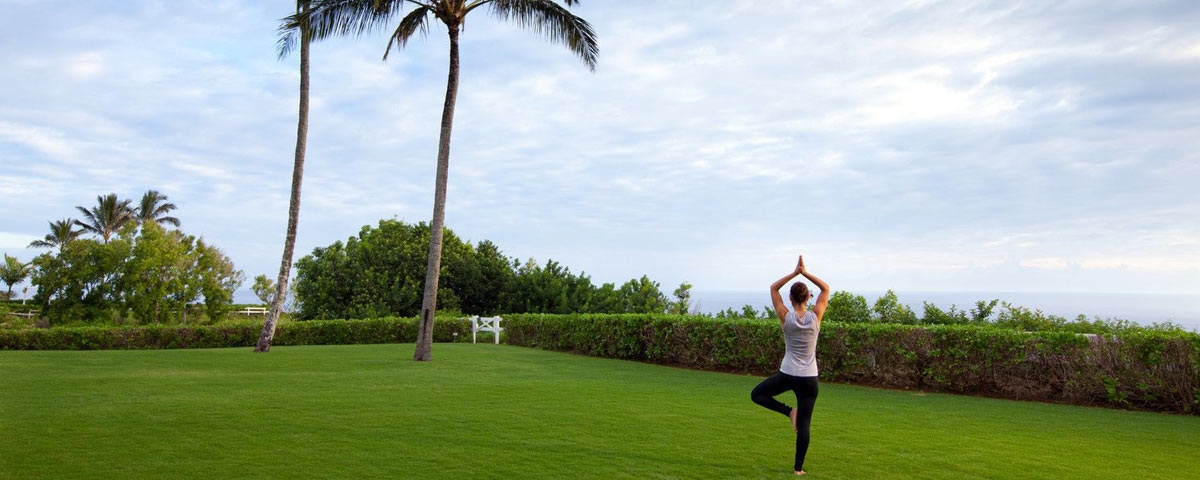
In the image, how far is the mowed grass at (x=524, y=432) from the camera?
22.4 feet

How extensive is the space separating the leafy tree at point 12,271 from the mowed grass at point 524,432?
36.5m

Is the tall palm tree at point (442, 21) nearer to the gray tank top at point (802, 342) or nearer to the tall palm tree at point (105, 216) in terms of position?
the gray tank top at point (802, 342)

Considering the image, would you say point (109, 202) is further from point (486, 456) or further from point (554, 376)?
point (486, 456)

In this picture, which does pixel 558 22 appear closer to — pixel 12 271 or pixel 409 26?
pixel 409 26

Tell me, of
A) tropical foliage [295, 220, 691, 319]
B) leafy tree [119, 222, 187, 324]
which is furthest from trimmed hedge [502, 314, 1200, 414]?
leafy tree [119, 222, 187, 324]

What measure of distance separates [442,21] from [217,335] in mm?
14656

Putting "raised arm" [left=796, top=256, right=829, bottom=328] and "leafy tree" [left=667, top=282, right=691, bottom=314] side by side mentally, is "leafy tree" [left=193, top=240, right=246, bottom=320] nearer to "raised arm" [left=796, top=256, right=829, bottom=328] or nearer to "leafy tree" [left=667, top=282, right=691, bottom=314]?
"leafy tree" [left=667, top=282, right=691, bottom=314]

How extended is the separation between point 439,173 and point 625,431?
10681 mm

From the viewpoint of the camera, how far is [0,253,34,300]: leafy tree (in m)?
43.8

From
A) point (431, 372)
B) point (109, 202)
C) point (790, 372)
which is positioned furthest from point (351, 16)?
point (109, 202)

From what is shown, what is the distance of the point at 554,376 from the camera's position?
14984 mm

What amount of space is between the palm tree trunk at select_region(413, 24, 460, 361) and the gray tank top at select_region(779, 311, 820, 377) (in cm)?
1217

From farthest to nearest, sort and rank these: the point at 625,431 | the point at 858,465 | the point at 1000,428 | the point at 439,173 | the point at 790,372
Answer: the point at 439,173 → the point at 1000,428 → the point at 625,431 → the point at 858,465 → the point at 790,372

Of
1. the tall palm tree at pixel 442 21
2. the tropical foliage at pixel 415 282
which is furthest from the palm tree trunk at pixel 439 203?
the tropical foliage at pixel 415 282
